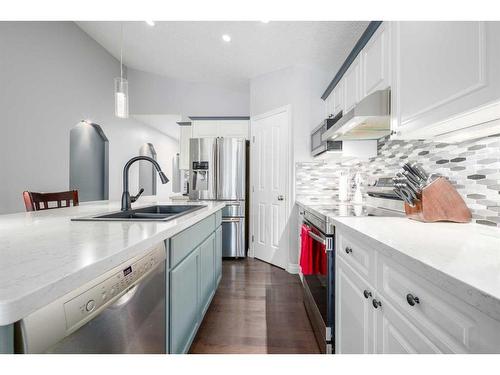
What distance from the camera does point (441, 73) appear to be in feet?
3.61

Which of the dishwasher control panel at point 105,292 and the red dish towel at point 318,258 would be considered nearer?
the dishwasher control panel at point 105,292

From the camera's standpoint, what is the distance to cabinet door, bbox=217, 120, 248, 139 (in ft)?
13.3

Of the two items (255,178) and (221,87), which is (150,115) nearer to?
(221,87)

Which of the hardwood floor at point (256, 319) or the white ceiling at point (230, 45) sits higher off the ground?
the white ceiling at point (230, 45)

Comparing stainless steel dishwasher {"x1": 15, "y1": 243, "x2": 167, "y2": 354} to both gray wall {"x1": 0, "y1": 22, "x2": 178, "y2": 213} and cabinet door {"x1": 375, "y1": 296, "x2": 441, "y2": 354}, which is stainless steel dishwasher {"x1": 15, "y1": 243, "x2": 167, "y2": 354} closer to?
cabinet door {"x1": 375, "y1": 296, "x2": 441, "y2": 354}

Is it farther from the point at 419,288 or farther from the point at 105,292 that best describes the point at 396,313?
the point at 105,292

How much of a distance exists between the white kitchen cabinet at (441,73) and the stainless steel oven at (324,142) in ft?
2.78

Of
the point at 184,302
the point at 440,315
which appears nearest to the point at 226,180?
the point at 184,302

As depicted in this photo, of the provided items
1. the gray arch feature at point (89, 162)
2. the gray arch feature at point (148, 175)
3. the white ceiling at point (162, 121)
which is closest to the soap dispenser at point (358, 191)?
the white ceiling at point (162, 121)

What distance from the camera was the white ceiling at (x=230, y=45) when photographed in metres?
2.79

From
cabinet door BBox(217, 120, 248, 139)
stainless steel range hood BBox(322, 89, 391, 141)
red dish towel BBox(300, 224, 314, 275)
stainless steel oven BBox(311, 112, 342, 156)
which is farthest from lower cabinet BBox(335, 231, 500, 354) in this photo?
cabinet door BBox(217, 120, 248, 139)

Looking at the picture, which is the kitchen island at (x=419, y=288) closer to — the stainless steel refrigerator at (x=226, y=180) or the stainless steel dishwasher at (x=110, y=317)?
the stainless steel dishwasher at (x=110, y=317)

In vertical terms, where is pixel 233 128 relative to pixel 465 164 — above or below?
above

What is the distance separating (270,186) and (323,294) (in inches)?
74.8
